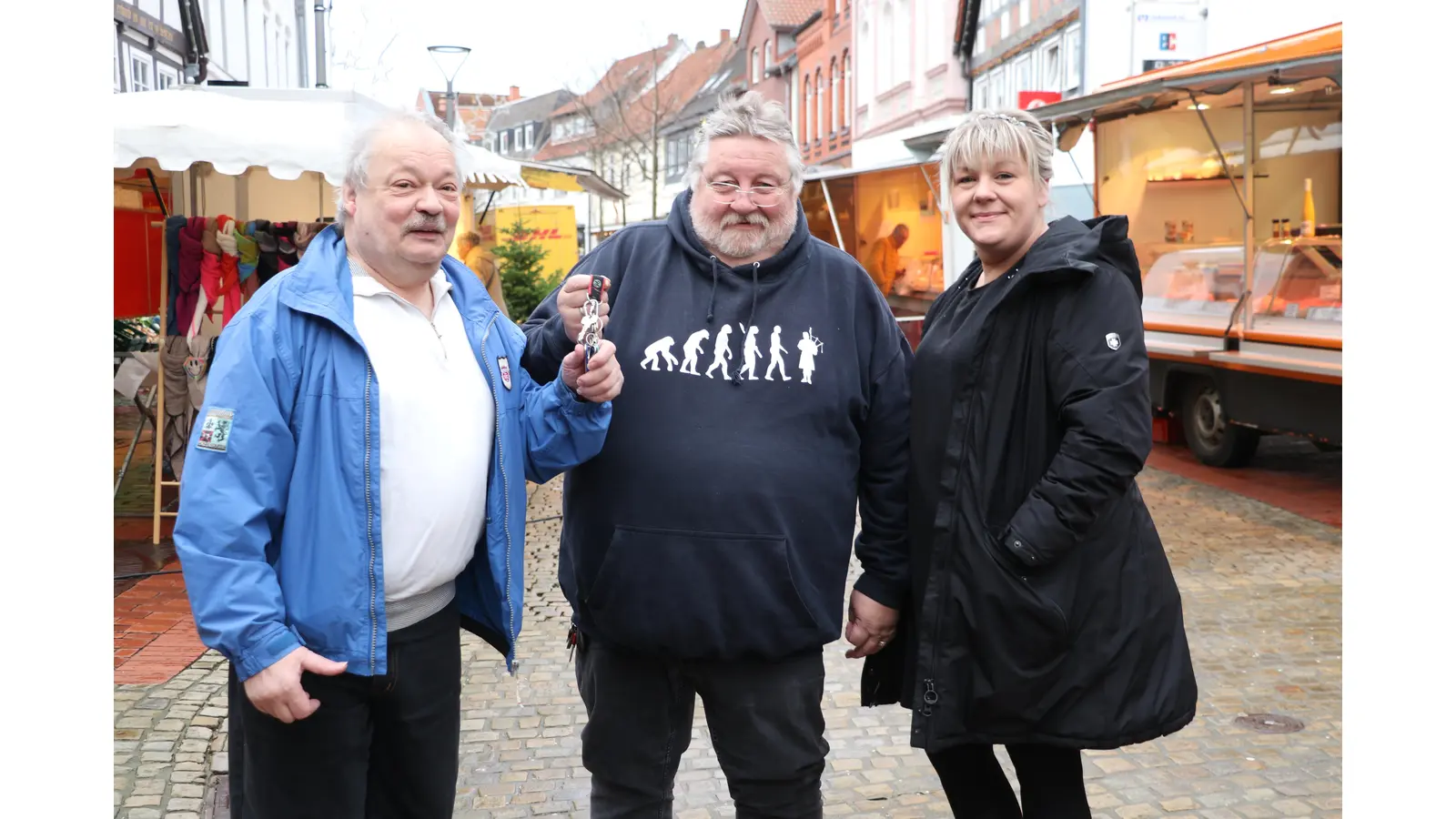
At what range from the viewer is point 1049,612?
274cm

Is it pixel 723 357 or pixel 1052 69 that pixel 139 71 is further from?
pixel 723 357

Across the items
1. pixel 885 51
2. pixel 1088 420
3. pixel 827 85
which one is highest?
pixel 827 85

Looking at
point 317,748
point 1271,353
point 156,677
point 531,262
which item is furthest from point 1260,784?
point 531,262

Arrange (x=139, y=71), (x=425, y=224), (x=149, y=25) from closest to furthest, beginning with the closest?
(x=425, y=224), (x=139, y=71), (x=149, y=25)

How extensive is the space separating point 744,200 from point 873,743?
257 cm

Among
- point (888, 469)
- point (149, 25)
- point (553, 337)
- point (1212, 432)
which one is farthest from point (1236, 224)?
point (149, 25)

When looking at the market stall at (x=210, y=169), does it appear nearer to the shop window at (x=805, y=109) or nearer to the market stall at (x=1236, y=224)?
the market stall at (x=1236, y=224)

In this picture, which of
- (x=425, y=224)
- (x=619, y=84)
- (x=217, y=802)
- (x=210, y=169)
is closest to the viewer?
(x=425, y=224)

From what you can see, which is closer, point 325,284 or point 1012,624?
point 325,284

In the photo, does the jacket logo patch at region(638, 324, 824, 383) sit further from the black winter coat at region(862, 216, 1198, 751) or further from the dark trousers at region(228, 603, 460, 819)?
the dark trousers at region(228, 603, 460, 819)

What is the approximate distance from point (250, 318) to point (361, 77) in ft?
99.5

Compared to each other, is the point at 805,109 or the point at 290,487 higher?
the point at 805,109

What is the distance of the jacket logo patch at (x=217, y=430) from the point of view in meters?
2.41

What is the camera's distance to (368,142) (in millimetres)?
2689
